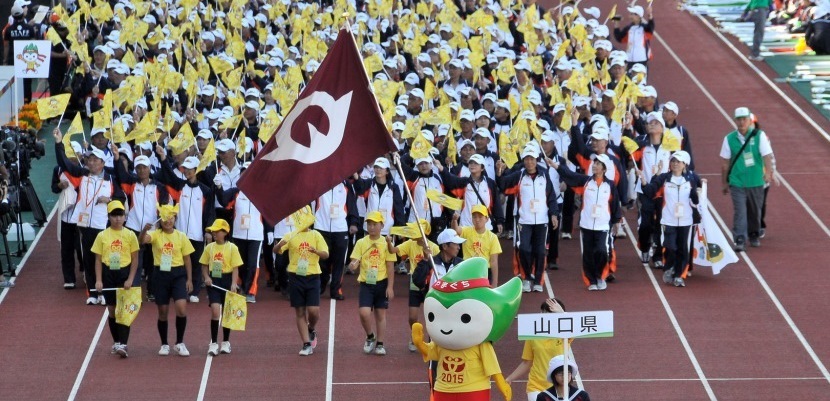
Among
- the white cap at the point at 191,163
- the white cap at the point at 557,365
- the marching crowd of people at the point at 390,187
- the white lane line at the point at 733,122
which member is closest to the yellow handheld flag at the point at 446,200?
the marching crowd of people at the point at 390,187

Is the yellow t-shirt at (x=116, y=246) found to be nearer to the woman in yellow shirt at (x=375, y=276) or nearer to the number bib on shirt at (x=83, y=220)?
the number bib on shirt at (x=83, y=220)

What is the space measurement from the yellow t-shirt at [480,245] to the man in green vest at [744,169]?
444cm

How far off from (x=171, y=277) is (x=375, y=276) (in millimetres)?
2061

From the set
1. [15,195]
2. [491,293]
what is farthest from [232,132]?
[491,293]

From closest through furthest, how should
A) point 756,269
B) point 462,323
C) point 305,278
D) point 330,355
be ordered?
point 462,323
point 305,278
point 330,355
point 756,269

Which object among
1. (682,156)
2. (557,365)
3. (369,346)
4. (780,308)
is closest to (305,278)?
(369,346)

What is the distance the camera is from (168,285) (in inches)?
728

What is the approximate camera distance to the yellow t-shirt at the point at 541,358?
15.1 meters

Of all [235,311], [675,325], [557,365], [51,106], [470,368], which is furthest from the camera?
[51,106]

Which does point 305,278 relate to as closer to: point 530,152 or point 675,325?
point 530,152

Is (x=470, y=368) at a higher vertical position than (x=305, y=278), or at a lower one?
higher

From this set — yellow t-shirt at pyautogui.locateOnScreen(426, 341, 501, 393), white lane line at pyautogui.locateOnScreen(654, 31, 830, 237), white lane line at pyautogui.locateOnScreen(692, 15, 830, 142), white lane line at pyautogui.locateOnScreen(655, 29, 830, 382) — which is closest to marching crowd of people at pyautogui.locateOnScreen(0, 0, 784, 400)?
white lane line at pyautogui.locateOnScreen(655, 29, 830, 382)

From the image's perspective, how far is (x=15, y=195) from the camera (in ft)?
70.6

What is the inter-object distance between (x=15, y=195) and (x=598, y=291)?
6898mm
